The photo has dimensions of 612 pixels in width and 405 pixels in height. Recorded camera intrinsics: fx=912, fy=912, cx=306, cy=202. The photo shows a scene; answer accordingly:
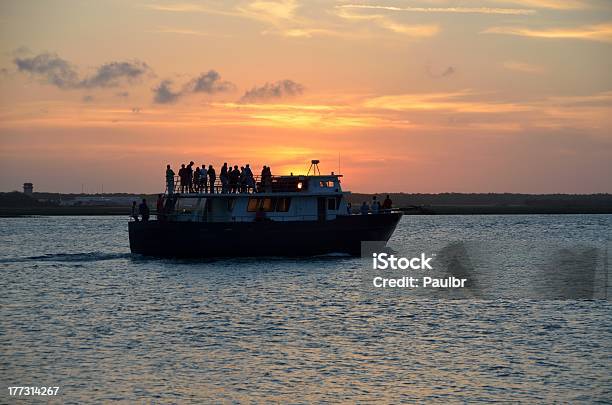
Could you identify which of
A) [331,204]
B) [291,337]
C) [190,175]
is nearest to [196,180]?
[190,175]

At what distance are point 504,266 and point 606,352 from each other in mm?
33627

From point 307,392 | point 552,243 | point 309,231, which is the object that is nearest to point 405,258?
point 309,231

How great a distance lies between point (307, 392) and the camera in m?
22.3

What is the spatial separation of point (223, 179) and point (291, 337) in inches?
1045

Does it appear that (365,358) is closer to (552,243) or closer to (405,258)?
(405,258)

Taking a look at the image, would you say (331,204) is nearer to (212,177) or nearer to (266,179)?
(266,179)

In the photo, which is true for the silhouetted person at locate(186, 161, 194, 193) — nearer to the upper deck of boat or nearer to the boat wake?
the upper deck of boat

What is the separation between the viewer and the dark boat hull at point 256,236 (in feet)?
177

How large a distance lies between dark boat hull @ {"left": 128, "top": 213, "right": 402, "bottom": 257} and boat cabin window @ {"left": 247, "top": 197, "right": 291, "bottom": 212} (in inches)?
52.9

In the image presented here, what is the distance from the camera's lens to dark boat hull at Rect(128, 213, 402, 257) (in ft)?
177

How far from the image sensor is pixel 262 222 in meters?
54.2

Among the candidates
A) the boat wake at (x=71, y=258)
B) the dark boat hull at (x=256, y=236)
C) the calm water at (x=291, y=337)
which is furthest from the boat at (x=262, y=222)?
the boat wake at (x=71, y=258)

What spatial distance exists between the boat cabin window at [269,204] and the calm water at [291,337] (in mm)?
3879

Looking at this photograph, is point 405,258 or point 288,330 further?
point 405,258
